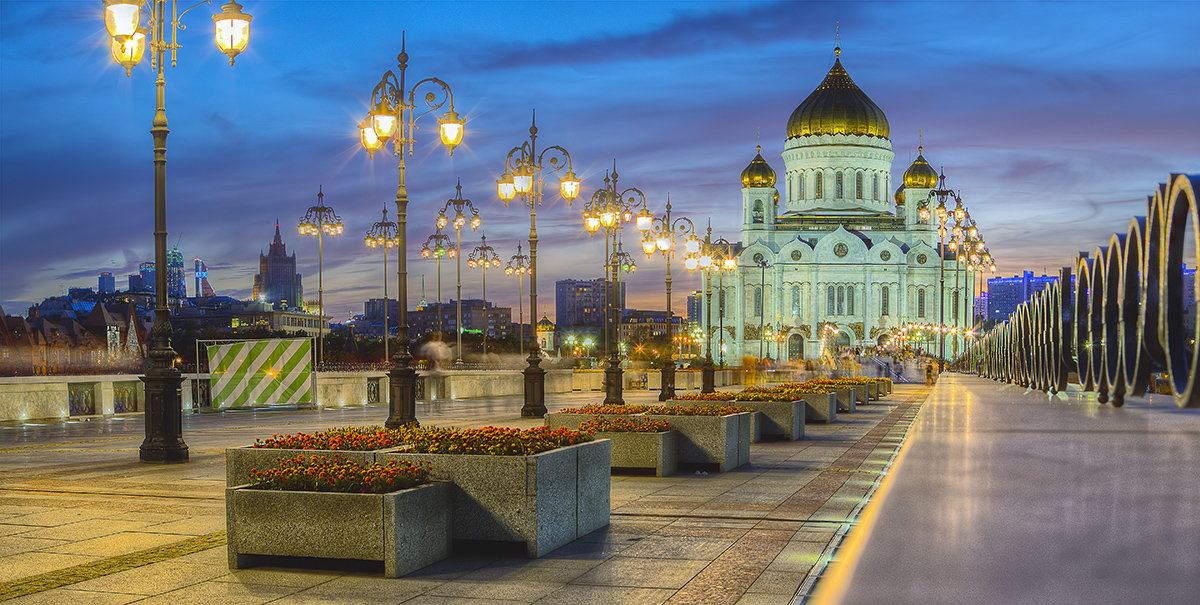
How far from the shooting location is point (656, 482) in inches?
534

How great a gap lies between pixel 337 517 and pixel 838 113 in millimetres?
150466

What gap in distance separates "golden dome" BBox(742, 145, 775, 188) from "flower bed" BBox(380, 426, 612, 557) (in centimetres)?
15809

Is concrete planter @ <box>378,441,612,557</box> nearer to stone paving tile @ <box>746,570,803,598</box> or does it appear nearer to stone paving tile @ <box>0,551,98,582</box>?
stone paving tile @ <box>746,570,803,598</box>

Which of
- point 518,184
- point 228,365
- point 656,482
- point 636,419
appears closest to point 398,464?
point 656,482

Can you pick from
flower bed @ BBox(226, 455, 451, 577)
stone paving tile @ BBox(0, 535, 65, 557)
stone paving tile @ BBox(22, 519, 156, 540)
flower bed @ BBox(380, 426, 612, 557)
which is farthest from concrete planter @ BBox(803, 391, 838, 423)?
stone paving tile @ BBox(0, 535, 65, 557)

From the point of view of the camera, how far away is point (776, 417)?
67.1ft

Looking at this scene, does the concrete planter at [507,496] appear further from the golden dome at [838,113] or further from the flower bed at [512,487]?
the golden dome at [838,113]

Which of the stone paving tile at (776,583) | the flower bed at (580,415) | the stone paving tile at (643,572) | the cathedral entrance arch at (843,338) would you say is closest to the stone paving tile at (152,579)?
the stone paving tile at (643,572)

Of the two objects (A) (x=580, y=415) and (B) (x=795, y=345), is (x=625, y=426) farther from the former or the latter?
(B) (x=795, y=345)

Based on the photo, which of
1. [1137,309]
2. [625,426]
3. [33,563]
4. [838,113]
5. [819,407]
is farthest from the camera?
[838,113]

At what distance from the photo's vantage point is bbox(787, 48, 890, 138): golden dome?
500ft

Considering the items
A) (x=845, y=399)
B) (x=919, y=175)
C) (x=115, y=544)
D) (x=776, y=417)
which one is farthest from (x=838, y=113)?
(x=115, y=544)

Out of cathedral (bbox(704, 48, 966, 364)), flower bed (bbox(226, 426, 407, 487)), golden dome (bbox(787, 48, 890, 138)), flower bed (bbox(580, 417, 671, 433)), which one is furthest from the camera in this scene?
cathedral (bbox(704, 48, 966, 364))

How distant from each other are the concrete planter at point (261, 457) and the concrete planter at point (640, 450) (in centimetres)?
473
